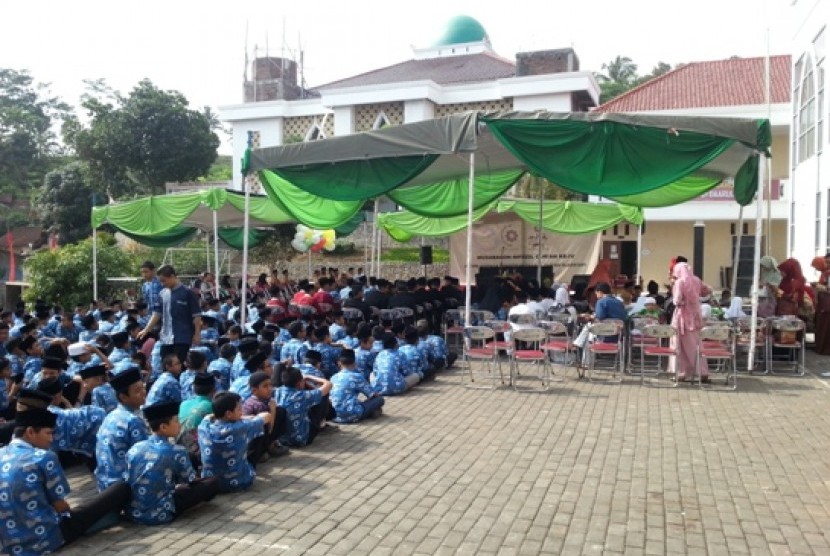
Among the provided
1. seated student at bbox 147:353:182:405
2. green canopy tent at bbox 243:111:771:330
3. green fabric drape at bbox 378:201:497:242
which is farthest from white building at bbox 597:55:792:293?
seated student at bbox 147:353:182:405

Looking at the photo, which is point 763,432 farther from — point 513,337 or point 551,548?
point 551,548

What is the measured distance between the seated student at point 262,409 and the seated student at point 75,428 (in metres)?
1.14

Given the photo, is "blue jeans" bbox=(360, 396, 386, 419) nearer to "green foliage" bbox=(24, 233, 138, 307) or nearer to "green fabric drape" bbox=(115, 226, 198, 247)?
"green fabric drape" bbox=(115, 226, 198, 247)

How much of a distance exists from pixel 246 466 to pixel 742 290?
68.9 ft

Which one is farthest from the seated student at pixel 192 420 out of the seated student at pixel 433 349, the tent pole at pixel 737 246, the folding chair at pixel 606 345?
the tent pole at pixel 737 246

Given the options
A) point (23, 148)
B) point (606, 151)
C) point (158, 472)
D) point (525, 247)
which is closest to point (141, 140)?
point (23, 148)

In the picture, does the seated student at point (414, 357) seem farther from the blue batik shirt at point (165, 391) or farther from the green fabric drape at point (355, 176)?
the blue batik shirt at point (165, 391)

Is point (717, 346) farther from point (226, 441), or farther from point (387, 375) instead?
point (226, 441)

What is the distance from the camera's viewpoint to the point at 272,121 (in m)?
35.3

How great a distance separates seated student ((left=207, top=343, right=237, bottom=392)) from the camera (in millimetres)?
6898

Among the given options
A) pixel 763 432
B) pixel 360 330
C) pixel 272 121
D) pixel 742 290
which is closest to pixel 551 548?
pixel 763 432

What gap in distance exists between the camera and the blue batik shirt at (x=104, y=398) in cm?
580

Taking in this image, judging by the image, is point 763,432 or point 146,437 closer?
point 146,437

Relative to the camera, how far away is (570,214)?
55.3 ft
